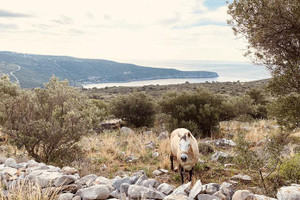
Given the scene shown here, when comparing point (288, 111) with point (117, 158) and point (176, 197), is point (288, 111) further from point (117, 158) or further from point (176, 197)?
point (117, 158)

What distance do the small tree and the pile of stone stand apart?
1196 centimetres

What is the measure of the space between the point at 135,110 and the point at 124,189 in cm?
1290

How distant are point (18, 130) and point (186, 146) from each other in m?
5.43

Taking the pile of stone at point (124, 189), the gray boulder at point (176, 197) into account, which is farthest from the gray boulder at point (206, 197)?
the gray boulder at point (176, 197)

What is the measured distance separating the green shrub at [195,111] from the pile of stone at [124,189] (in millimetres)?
7249

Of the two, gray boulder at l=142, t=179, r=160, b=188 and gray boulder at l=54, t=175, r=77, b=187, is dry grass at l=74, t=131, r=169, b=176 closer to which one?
gray boulder at l=54, t=175, r=77, b=187

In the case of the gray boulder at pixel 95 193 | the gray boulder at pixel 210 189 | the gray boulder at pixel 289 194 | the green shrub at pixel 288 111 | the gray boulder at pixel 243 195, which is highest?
the green shrub at pixel 288 111

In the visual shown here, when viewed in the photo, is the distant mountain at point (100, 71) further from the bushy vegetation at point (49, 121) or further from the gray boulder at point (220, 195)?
the gray boulder at point (220, 195)

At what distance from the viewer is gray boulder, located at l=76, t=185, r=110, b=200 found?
471cm

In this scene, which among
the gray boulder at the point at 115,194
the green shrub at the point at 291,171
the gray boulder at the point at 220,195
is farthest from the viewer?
the green shrub at the point at 291,171

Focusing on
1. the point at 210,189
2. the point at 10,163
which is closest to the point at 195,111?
the point at 210,189

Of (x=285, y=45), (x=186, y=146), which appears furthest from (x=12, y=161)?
(x=285, y=45)

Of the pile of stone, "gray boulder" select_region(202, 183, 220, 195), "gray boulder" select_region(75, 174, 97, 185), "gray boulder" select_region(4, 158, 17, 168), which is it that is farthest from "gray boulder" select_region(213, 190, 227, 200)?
"gray boulder" select_region(4, 158, 17, 168)

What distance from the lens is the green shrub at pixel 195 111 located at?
41.0 ft
